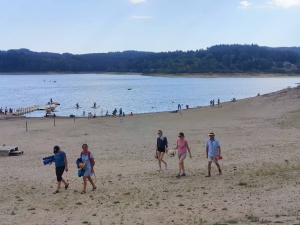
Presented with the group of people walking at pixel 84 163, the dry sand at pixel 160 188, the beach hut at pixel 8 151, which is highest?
the group of people walking at pixel 84 163

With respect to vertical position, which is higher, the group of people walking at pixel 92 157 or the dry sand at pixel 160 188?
the group of people walking at pixel 92 157

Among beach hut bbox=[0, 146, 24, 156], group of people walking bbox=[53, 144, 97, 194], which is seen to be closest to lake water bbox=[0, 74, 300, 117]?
beach hut bbox=[0, 146, 24, 156]

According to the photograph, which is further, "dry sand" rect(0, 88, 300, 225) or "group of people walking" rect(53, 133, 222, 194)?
"group of people walking" rect(53, 133, 222, 194)

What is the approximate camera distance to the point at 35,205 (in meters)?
10.1

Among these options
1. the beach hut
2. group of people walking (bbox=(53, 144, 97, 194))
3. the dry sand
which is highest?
group of people walking (bbox=(53, 144, 97, 194))

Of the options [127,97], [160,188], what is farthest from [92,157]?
[127,97]

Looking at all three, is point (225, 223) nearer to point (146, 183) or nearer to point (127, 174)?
point (146, 183)

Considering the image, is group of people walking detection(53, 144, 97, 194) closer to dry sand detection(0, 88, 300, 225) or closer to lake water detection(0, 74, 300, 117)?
dry sand detection(0, 88, 300, 225)

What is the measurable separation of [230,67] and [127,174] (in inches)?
7526

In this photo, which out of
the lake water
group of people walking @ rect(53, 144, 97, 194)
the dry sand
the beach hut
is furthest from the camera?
the lake water

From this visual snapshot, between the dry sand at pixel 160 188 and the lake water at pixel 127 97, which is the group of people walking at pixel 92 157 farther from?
the lake water at pixel 127 97

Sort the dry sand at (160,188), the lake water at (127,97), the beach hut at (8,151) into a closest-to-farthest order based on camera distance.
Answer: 1. the dry sand at (160,188)
2. the beach hut at (8,151)
3. the lake water at (127,97)

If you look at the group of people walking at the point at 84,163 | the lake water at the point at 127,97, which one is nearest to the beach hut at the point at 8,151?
the group of people walking at the point at 84,163

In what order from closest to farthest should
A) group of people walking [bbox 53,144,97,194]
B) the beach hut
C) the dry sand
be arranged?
the dry sand → group of people walking [bbox 53,144,97,194] → the beach hut
